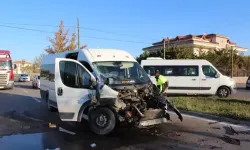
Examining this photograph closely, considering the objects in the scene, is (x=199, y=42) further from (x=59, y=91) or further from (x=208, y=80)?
(x=59, y=91)

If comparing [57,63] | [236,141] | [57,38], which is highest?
[57,38]

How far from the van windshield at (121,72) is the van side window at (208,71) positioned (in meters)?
9.68

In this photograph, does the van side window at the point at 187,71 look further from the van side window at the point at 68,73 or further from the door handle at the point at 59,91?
the door handle at the point at 59,91

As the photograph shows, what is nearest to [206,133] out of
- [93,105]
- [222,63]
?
[93,105]

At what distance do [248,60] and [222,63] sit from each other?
6153mm

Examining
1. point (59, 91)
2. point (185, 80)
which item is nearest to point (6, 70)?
point (185, 80)

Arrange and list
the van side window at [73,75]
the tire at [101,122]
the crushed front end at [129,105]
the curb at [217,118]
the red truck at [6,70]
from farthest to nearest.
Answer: the red truck at [6,70], the curb at [217,118], the van side window at [73,75], the tire at [101,122], the crushed front end at [129,105]

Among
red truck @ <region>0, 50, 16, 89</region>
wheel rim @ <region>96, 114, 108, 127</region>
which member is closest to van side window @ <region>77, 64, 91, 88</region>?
wheel rim @ <region>96, 114, 108, 127</region>

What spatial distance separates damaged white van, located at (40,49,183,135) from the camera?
7.57 meters

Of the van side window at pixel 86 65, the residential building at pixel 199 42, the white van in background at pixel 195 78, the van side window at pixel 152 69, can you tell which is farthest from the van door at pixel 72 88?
the residential building at pixel 199 42

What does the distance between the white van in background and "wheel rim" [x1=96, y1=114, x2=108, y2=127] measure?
1015 cm

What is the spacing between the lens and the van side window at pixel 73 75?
8125 millimetres

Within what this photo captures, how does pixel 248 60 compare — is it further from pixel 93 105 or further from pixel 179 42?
pixel 93 105

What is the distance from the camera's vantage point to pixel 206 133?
26.1 feet
